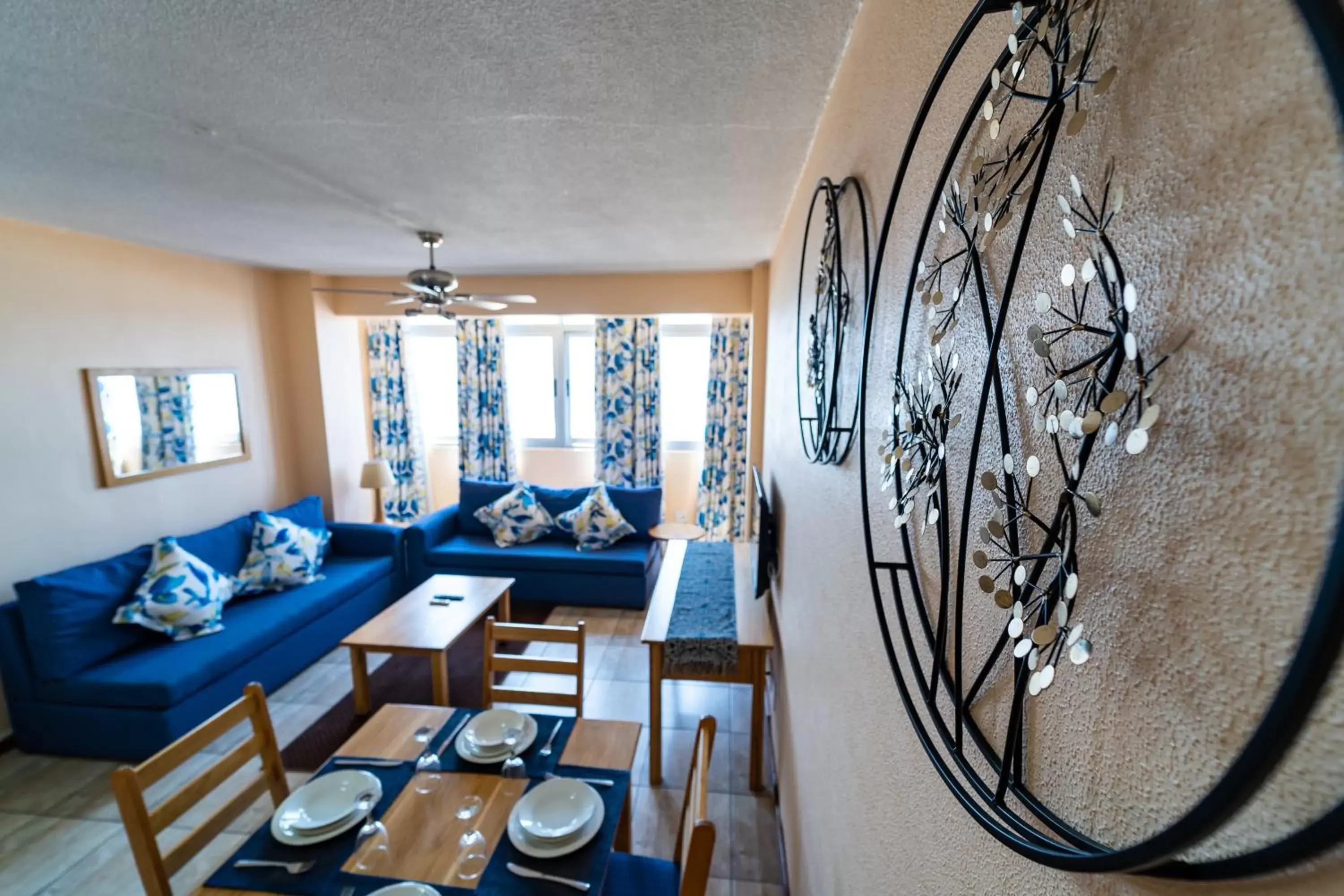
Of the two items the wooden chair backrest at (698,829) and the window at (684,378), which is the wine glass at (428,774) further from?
the window at (684,378)

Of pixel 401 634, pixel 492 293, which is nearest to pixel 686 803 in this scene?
pixel 401 634

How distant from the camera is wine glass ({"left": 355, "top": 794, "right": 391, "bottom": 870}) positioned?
1217 mm

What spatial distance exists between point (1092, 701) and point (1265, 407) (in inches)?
8.8

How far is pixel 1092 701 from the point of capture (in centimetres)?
36

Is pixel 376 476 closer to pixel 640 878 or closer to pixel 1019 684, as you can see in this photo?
pixel 640 878

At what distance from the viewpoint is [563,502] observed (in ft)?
14.7

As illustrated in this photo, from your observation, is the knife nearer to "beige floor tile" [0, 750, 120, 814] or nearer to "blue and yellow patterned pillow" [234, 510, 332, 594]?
"beige floor tile" [0, 750, 120, 814]

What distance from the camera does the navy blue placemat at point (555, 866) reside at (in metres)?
1.17

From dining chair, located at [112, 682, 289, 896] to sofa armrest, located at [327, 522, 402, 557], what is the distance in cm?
253

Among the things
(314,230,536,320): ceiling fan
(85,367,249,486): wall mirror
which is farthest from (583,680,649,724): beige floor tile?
(85,367,249,486): wall mirror

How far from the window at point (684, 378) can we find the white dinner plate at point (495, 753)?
3373 millimetres

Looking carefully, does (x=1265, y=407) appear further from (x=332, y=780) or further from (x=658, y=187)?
Answer: (x=658, y=187)

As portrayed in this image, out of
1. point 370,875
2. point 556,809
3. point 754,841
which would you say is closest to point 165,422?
point 370,875

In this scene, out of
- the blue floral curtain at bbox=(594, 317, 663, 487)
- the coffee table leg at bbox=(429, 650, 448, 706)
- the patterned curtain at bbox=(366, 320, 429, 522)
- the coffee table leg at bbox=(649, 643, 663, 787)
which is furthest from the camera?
the patterned curtain at bbox=(366, 320, 429, 522)
